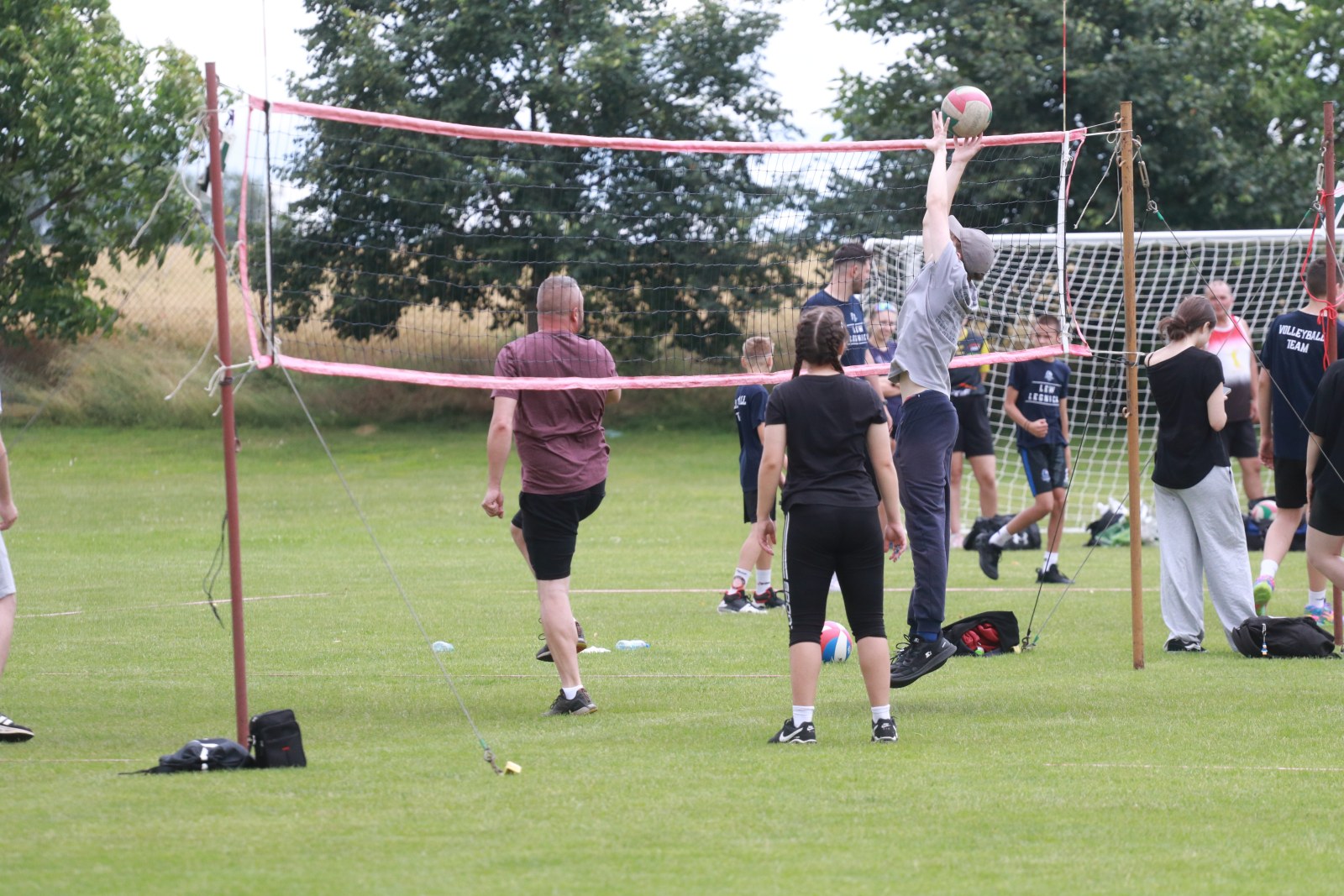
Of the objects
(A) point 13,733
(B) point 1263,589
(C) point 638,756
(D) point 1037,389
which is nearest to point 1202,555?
(B) point 1263,589

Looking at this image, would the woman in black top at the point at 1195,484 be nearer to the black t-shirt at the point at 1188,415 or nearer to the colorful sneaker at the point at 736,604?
the black t-shirt at the point at 1188,415

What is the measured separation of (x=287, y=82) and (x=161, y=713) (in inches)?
901

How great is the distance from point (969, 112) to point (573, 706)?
3369 mm

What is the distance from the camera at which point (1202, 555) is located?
370 inches

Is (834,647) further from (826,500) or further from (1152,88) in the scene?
(1152,88)

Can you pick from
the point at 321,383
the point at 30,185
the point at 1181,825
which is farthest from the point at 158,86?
the point at 1181,825

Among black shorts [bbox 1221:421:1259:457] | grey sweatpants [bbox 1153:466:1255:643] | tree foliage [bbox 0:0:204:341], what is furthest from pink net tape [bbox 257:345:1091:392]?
tree foliage [bbox 0:0:204:341]

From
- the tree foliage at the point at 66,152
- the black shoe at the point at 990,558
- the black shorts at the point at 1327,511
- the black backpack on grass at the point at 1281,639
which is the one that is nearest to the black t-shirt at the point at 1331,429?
the black shorts at the point at 1327,511

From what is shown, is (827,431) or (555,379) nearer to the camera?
(827,431)

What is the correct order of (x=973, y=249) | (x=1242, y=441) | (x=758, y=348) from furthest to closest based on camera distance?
(x=1242, y=441), (x=758, y=348), (x=973, y=249)

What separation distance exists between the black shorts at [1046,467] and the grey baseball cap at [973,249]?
6.29m

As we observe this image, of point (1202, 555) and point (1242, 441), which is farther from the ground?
point (1242, 441)

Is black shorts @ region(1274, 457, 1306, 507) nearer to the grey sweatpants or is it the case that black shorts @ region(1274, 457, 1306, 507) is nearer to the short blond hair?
the grey sweatpants

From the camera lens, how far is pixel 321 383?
3247cm
